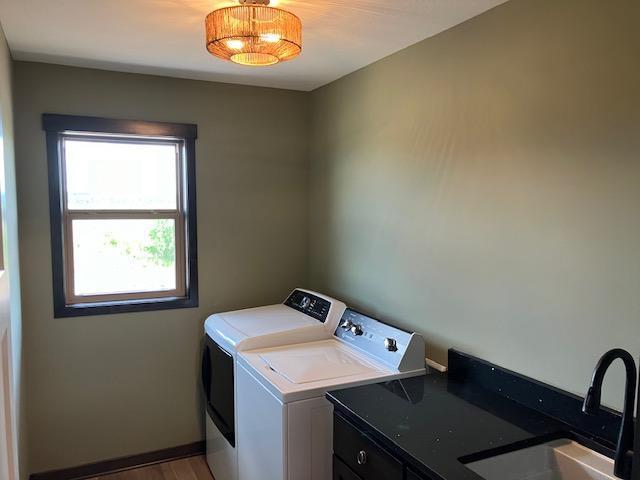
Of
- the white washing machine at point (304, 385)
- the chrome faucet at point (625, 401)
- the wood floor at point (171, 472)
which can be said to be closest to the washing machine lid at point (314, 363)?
the white washing machine at point (304, 385)

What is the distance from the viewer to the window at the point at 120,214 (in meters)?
2.77

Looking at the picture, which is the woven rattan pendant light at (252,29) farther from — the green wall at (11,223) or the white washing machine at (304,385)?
the white washing machine at (304,385)

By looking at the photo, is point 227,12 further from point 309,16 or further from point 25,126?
point 25,126

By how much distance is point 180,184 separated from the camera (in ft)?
10.1

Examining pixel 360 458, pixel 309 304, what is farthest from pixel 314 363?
pixel 309 304

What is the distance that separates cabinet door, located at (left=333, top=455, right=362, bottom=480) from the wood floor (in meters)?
1.33

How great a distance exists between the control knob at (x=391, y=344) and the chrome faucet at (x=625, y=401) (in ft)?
3.19

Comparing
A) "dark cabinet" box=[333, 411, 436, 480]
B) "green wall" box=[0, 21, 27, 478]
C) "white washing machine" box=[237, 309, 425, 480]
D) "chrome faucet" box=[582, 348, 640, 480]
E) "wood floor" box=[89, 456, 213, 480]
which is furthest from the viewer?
"wood floor" box=[89, 456, 213, 480]

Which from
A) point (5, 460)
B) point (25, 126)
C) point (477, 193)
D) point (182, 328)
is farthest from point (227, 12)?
point (182, 328)

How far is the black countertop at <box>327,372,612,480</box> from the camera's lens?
4.79 ft

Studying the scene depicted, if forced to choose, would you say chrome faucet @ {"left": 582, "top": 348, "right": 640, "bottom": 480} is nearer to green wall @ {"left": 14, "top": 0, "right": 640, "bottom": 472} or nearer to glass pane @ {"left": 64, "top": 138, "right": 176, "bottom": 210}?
green wall @ {"left": 14, "top": 0, "right": 640, "bottom": 472}

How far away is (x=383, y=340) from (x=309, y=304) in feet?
2.38

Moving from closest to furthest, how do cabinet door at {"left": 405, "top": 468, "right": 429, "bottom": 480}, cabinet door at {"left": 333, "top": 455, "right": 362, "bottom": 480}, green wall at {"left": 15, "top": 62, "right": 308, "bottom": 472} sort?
cabinet door at {"left": 405, "top": 468, "right": 429, "bottom": 480}, cabinet door at {"left": 333, "top": 455, "right": 362, "bottom": 480}, green wall at {"left": 15, "top": 62, "right": 308, "bottom": 472}

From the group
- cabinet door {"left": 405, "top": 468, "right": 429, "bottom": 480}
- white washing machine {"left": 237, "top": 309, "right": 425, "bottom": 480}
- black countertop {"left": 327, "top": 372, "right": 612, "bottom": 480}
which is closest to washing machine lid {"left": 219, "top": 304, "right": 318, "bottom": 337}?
white washing machine {"left": 237, "top": 309, "right": 425, "bottom": 480}
